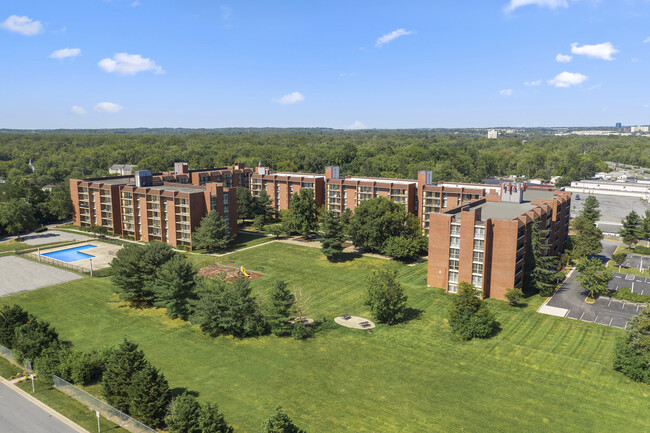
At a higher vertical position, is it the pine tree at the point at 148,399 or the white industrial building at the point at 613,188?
the white industrial building at the point at 613,188

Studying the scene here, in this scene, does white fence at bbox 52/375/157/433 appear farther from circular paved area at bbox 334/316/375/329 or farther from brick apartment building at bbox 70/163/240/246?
brick apartment building at bbox 70/163/240/246

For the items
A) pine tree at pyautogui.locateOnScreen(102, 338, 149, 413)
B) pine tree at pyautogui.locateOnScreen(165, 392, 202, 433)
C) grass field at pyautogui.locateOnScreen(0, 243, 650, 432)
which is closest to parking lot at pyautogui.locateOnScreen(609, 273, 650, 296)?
grass field at pyautogui.locateOnScreen(0, 243, 650, 432)

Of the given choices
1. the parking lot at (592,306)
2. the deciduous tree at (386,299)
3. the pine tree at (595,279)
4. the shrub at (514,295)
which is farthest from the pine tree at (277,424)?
the pine tree at (595,279)

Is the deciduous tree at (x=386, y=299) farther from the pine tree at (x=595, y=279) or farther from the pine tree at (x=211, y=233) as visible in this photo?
the pine tree at (x=211, y=233)

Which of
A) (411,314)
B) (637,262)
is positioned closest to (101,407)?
(411,314)

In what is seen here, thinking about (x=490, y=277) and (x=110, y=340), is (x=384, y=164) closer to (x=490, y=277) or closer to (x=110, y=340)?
(x=490, y=277)

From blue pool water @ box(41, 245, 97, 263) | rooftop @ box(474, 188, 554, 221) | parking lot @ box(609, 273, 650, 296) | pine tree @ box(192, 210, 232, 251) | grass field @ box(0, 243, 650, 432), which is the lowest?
grass field @ box(0, 243, 650, 432)
